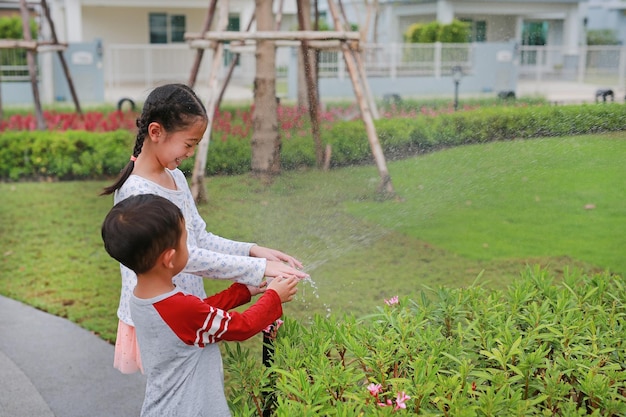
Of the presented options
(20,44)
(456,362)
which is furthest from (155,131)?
(20,44)

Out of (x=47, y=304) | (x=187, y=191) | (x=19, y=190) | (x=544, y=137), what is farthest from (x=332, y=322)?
(x=19, y=190)

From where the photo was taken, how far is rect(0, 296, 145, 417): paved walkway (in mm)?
3713

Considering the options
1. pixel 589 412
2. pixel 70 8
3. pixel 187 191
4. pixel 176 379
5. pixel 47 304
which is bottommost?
pixel 47 304

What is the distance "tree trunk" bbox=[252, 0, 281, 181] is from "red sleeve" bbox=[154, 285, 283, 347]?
19.0 ft

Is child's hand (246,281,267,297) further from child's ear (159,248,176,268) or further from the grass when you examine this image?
the grass

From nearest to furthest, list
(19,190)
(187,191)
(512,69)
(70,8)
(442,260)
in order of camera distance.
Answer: (187,191), (442,260), (19,190), (512,69), (70,8)

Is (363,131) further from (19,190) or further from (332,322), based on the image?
(332,322)

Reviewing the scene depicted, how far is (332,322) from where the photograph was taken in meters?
2.82

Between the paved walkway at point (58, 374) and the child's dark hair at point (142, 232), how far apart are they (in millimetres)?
1659

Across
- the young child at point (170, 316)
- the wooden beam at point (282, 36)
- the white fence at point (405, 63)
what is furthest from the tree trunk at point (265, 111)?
the young child at point (170, 316)

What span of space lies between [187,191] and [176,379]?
2.26 ft

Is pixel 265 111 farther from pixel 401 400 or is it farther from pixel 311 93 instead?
pixel 401 400

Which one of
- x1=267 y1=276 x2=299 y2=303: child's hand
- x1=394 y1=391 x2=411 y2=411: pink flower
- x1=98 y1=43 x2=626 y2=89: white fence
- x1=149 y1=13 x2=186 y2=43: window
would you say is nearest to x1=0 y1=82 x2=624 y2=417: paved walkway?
x1=267 y1=276 x2=299 y2=303: child's hand

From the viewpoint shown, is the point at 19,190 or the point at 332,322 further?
the point at 19,190
